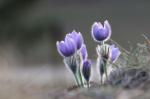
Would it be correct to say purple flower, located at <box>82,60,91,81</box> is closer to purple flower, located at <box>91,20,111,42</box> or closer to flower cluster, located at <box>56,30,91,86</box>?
flower cluster, located at <box>56,30,91,86</box>

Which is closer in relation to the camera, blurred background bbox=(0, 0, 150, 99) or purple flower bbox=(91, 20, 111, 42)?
purple flower bbox=(91, 20, 111, 42)

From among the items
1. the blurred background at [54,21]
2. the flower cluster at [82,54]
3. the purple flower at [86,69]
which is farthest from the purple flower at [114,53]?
the blurred background at [54,21]

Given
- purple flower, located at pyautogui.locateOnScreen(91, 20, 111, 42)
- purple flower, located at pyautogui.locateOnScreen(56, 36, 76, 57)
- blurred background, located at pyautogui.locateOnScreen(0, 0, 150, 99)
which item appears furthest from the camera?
blurred background, located at pyautogui.locateOnScreen(0, 0, 150, 99)

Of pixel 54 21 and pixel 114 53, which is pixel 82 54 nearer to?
pixel 114 53

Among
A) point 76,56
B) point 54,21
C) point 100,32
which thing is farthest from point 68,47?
point 54,21

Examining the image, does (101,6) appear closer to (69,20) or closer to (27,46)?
(69,20)

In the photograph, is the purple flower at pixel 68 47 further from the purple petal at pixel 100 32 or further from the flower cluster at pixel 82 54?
the purple petal at pixel 100 32

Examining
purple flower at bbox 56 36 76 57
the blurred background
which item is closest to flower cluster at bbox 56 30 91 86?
purple flower at bbox 56 36 76 57
